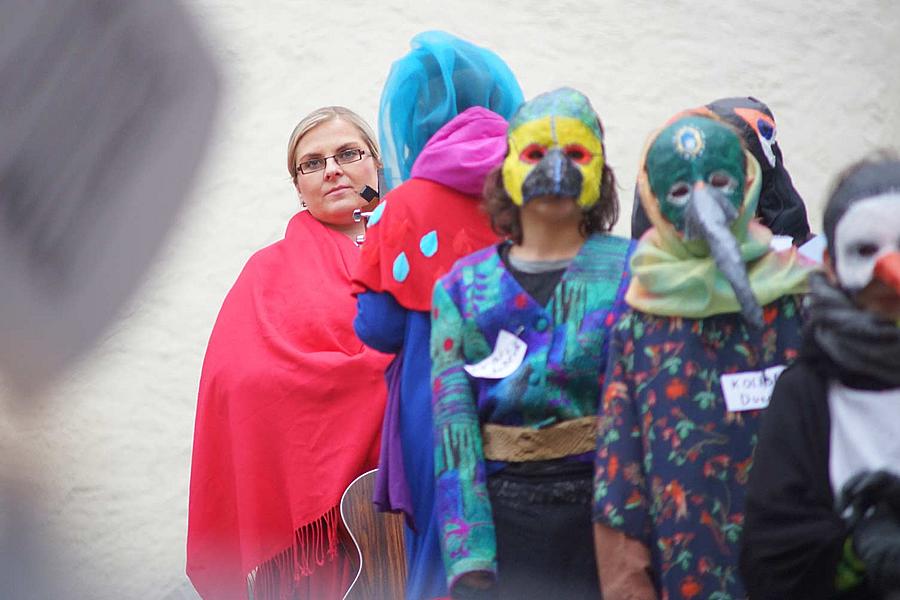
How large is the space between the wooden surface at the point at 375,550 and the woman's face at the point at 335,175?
0.92m

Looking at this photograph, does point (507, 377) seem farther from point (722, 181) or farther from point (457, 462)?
point (722, 181)

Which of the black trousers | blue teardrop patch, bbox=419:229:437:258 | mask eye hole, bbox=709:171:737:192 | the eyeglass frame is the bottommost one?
the black trousers

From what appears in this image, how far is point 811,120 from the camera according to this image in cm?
505

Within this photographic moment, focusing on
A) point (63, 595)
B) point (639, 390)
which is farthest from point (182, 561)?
point (63, 595)

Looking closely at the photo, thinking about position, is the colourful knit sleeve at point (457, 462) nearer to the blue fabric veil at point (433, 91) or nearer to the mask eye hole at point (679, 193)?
the mask eye hole at point (679, 193)

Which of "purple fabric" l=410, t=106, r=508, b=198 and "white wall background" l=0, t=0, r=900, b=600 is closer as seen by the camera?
"purple fabric" l=410, t=106, r=508, b=198

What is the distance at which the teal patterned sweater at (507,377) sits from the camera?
2.42m

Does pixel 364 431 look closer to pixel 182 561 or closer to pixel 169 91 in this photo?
pixel 182 561

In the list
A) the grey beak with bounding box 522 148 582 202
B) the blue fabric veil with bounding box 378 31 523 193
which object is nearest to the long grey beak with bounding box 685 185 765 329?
the grey beak with bounding box 522 148 582 202

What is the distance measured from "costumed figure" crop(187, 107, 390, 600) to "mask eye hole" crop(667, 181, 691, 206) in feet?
4.97

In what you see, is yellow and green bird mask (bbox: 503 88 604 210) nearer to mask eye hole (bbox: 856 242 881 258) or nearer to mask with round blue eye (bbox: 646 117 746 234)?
mask with round blue eye (bbox: 646 117 746 234)

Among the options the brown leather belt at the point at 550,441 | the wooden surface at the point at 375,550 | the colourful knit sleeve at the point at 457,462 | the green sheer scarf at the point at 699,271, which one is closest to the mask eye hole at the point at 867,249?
the green sheer scarf at the point at 699,271

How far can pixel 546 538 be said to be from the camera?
240cm

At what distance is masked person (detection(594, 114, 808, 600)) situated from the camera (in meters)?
2.22
